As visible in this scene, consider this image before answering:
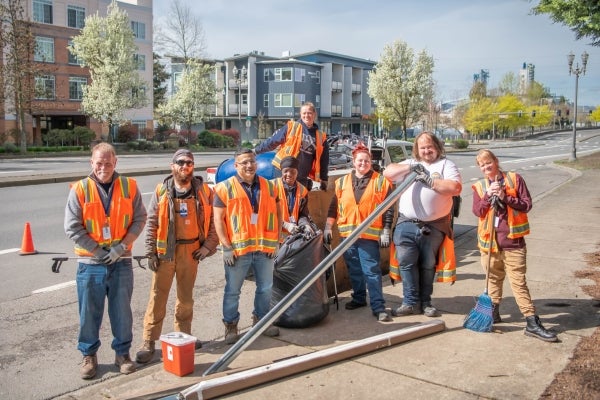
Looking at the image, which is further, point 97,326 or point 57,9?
point 57,9

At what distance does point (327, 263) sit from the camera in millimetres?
4359

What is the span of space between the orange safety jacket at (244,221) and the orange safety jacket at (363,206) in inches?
40.3

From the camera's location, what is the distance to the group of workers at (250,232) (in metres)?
4.63

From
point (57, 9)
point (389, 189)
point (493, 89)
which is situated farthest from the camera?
point (493, 89)

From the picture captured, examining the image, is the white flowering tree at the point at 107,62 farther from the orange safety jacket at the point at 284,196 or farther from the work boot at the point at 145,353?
the work boot at the point at 145,353

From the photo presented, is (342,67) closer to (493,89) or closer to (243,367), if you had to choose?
(493,89)

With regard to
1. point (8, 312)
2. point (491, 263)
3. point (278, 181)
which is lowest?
point (8, 312)

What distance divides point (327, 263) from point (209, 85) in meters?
53.9

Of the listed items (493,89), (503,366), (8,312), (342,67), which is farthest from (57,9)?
(493,89)

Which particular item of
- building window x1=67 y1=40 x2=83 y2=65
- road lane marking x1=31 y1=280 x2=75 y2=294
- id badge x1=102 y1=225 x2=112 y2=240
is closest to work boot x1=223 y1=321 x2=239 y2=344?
id badge x1=102 y1=225 x2=112 y2=240

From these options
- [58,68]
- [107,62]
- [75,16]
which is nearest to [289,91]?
[75,16]

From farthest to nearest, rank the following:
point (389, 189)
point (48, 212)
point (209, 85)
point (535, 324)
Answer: point (209, 85)
point (48, 212)
point (389, 189)
point (535, 324)

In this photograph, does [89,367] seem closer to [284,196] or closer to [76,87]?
[284,196]

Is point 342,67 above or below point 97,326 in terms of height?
above
